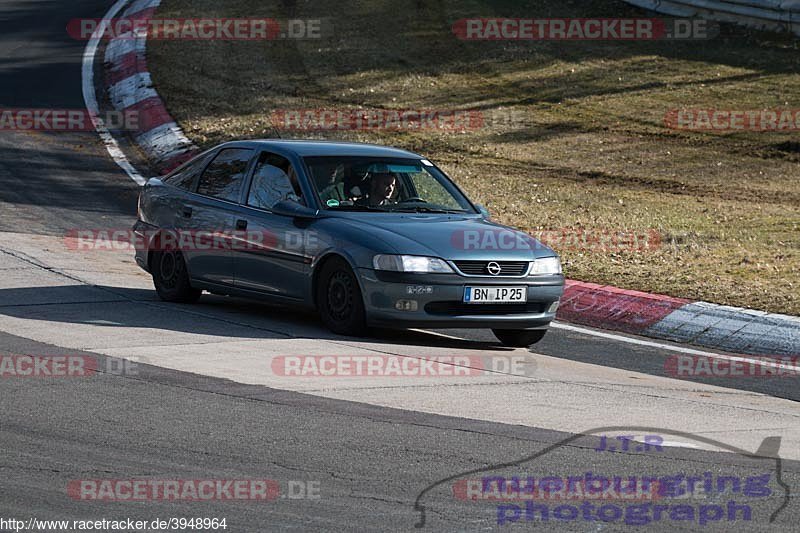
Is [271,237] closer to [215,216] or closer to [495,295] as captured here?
[215,216]

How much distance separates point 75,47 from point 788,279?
20580mm

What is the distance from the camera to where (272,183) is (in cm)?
1098

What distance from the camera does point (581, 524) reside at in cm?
555

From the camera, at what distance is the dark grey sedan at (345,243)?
9.70 m

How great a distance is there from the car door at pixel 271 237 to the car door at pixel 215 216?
0.43ft

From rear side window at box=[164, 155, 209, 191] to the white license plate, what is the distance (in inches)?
127

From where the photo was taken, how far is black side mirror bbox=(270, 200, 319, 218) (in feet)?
34.1

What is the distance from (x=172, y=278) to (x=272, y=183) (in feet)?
4.58
